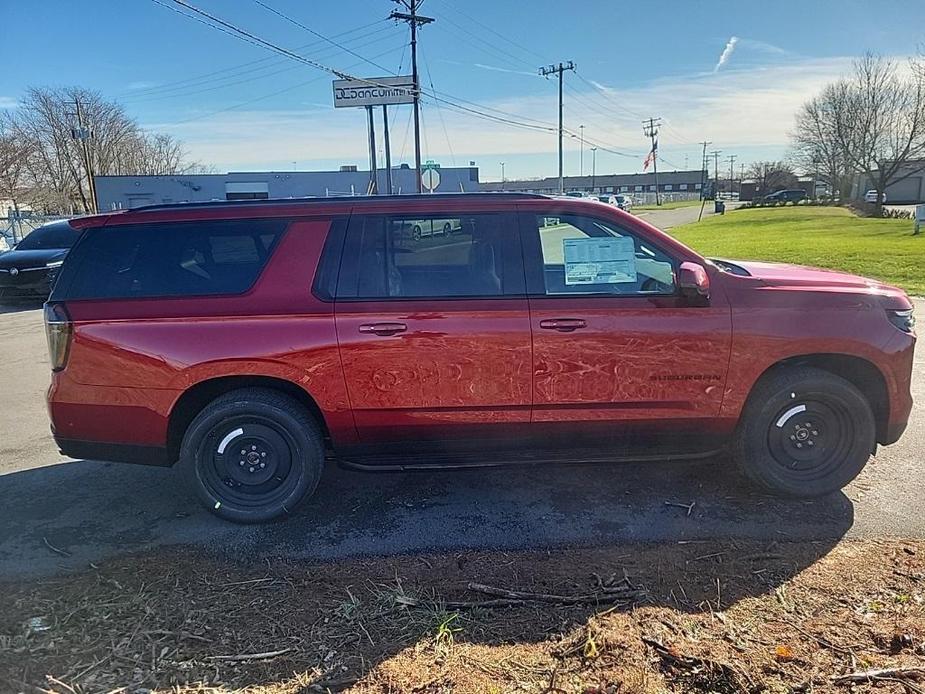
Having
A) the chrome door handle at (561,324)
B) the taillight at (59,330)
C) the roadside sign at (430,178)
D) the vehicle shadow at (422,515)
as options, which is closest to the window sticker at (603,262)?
the chrome door handle at (561,324)

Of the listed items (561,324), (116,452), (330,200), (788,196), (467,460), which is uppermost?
(788,196)

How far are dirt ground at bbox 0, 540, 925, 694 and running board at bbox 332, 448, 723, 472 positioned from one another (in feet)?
1.92

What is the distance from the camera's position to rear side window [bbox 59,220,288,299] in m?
3.73

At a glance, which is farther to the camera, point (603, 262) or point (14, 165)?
point (14, 165)

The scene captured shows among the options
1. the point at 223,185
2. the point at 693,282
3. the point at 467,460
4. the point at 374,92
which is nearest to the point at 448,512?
the point at 467,460

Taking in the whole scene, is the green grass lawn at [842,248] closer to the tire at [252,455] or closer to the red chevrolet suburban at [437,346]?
the red chevrolet suburban at [437,346]

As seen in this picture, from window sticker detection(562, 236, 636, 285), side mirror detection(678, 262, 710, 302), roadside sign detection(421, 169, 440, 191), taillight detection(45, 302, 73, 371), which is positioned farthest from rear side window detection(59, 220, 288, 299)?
roadside sign detection(421, 169, 440, 191)

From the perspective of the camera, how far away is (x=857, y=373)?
3947 mm

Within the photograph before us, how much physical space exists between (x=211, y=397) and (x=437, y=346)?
1.45 meters

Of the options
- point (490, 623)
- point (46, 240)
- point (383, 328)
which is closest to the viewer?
point (490, 623)

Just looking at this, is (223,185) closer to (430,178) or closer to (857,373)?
(430,178)

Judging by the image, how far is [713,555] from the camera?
11.1 ft

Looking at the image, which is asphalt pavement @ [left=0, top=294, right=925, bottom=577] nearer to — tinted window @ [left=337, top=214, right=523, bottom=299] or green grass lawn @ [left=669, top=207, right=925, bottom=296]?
tinted window @ [left=337, top=214, right=523, bottom=299]

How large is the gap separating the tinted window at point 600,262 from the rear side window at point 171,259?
5.42 feet
